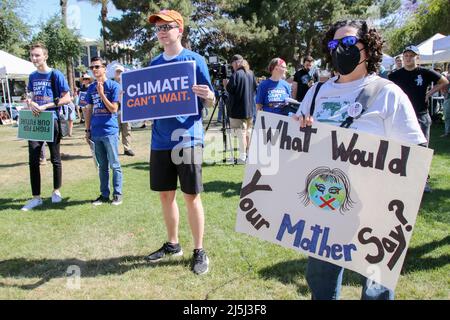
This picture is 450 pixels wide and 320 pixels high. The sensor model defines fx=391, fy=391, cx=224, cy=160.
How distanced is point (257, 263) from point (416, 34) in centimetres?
2630

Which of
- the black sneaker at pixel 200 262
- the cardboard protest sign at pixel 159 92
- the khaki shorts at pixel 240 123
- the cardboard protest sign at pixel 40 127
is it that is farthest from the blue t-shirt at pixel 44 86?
the khaki shorts at pixel 240 123

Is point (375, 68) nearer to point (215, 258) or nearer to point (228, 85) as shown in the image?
point (215, 258)

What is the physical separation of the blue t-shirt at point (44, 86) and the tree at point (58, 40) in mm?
21594

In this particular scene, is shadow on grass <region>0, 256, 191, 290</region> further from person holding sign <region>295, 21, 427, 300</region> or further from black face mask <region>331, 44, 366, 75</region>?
black face mask <region>331, 44, 366, 75</region>

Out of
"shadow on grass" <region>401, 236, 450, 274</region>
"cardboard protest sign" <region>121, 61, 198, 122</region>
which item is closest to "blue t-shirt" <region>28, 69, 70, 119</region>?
"cardboard protest sign" <region>121, 61, 198, 122</region>

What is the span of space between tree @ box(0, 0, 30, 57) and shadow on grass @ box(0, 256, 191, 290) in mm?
26736

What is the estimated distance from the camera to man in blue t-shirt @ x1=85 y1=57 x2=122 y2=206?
5.20 metres

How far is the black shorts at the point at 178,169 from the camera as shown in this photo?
3199mm

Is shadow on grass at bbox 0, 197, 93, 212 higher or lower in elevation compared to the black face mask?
lower

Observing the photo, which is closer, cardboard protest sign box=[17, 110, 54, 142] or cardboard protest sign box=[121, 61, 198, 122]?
cardboard protest sign box=[121, 61, 198, 122]

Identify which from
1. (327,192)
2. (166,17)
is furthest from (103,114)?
(327,192)

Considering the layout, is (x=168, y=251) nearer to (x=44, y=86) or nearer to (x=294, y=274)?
(x=294, y=274)
